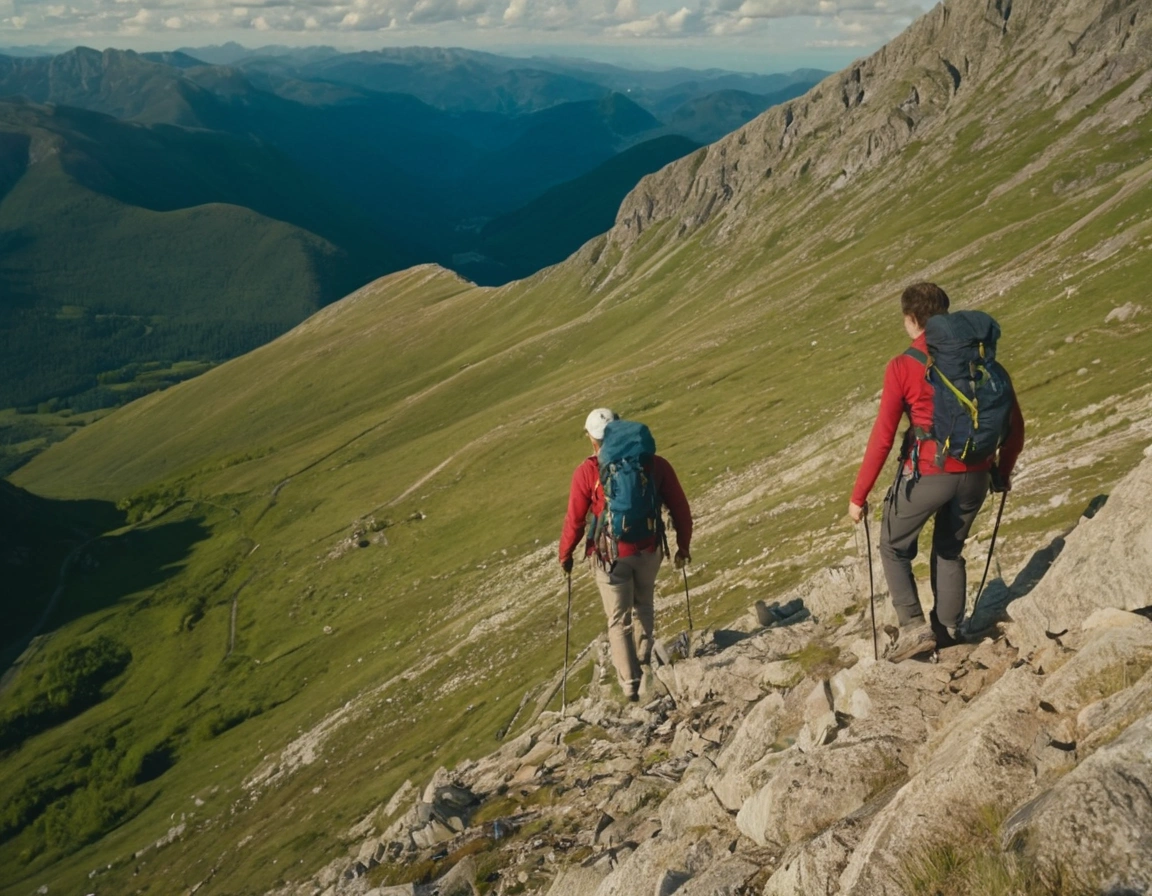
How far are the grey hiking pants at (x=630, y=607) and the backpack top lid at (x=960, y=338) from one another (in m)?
7.65

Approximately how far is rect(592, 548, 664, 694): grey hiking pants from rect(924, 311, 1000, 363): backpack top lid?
25.1 ft

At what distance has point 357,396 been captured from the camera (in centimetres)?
19012

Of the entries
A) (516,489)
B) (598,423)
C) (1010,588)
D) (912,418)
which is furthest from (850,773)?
(516,489)

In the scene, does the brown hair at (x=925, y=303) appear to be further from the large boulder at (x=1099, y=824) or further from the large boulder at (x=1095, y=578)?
the large boulder at (x=1099, y=824)

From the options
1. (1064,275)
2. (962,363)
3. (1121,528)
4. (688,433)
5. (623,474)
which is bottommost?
(688,433)

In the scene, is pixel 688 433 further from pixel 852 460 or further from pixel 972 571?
pixel 972 571

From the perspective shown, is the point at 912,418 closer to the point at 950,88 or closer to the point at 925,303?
the point at 925,303

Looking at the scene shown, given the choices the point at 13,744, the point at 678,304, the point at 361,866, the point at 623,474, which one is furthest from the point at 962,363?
the point at 678,304

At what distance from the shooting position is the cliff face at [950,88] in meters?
133

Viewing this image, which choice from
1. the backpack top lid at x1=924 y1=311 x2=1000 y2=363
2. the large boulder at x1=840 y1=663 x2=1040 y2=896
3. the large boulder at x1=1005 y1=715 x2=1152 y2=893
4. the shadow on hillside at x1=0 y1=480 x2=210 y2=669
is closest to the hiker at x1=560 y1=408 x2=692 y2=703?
the backpack top lid at x1=924 y1=311 x2=1000 y2=363

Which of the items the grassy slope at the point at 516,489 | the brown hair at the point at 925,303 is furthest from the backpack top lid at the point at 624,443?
the grassy slope at the point at 516,489

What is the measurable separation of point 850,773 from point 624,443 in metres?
7.24

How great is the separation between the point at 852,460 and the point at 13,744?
88.2 meters

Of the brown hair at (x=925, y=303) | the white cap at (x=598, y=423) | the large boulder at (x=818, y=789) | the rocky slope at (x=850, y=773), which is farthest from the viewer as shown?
the white cap at (x=598, y=423)
